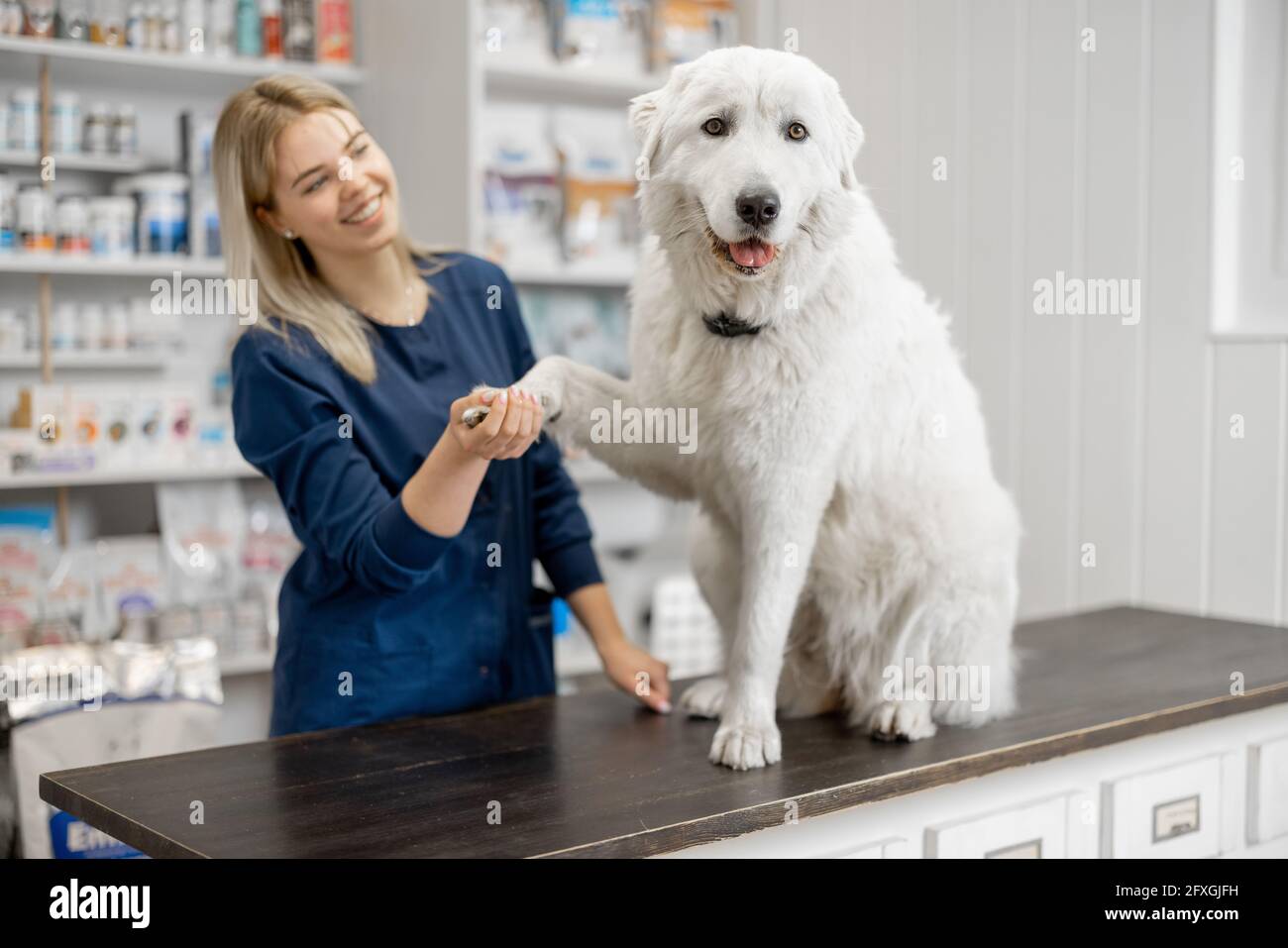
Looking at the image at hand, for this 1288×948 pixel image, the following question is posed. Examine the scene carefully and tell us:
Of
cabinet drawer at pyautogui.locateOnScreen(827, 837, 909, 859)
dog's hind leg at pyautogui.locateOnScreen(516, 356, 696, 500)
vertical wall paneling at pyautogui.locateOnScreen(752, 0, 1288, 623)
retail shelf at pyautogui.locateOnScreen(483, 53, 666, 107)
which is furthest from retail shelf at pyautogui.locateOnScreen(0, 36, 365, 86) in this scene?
cabinet drawer at pyautogui.locateOnScreen(827, 837, 909, 859)

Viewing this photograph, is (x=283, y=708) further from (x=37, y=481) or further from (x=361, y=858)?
(x=37, y=481)

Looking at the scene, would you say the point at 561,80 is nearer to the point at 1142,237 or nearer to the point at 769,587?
the point at 1142,237

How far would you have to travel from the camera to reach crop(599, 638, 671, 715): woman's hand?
1.68 m

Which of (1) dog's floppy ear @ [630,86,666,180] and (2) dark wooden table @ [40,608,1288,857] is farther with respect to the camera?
(1) dog's floppy ear @ [630,86,666,180]

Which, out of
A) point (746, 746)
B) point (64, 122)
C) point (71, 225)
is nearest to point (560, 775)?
point (746, 746)

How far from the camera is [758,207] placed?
1254 mm

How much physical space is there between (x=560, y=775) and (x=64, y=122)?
93.8 inches

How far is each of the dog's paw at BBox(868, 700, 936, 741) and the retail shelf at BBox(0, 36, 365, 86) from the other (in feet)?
7.81

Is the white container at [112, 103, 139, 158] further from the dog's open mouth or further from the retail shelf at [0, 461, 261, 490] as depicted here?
the dog's open mouth

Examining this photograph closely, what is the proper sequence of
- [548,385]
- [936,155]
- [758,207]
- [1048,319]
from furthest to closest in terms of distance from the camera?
[936,155] → [1048,319] → [548,385] → [758,207]

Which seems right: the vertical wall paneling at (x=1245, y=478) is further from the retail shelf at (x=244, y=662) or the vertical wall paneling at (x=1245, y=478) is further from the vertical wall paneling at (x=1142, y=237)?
the retail shelf at (x=244, y=662)

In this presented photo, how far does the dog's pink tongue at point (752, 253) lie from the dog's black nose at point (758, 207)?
0.12 feet

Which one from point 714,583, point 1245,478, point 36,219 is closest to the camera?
point 714,583

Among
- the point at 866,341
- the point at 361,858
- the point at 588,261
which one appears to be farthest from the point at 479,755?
the point at 588,261
